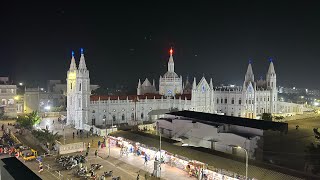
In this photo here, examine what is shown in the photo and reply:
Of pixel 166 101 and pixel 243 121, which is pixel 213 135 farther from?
pixel 166 101

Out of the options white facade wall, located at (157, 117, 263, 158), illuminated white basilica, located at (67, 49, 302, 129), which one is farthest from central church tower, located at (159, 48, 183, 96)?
white facade wall, located at (157, 117, 263, 158)

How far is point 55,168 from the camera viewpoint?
1337 inches

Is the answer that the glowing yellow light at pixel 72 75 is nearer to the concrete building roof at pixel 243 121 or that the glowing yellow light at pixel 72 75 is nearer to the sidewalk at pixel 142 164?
the concrete building roof at pixel 243 121

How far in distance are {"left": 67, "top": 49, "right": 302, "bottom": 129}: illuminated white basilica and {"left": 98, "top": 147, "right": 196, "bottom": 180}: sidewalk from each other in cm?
2113

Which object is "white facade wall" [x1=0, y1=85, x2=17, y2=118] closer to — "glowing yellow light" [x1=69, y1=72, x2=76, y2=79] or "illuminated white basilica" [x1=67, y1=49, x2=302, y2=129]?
"illuminated white basilica" [x1=67, y1=49, x2=302, y2=129]

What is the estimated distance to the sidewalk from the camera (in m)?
31.7

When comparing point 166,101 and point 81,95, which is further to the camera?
point 166,101

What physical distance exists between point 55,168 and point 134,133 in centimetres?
1365

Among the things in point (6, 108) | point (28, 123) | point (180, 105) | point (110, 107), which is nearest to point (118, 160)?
point (28, 123)

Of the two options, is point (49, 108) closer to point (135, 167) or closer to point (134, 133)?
point (134, 133)

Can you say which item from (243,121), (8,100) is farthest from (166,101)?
(8,100)

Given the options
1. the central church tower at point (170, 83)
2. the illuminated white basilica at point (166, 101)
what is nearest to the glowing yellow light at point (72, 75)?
the illuminated white basilica at point (166, 101)

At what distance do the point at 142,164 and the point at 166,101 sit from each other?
40148 mm

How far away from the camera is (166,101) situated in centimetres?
7544
